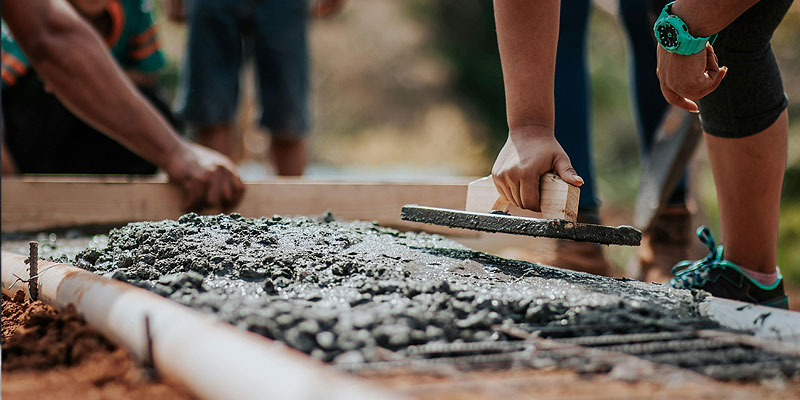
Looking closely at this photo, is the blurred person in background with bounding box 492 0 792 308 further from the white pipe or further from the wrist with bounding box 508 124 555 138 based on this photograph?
the white pipe

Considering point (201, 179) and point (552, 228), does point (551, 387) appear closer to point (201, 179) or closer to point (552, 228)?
point (552, 228)

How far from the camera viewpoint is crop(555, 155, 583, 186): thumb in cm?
144

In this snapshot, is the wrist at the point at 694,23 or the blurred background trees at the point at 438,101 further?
the blurred background trees at the point at 438,101

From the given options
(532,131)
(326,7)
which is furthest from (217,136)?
(532,131)

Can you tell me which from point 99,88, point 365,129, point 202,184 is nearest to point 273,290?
point 202,184

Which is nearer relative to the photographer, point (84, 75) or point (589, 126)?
point (84, 75)

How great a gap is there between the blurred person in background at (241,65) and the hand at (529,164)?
2.23 m

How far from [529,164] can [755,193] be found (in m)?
0.69

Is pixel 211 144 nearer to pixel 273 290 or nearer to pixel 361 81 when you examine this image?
pixel 273 290

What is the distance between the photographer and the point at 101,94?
2279 mm

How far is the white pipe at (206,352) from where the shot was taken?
2.24 feet

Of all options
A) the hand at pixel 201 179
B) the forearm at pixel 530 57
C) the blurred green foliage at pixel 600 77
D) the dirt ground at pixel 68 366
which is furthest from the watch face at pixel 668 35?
the blurred green foliage at pixel 600 77

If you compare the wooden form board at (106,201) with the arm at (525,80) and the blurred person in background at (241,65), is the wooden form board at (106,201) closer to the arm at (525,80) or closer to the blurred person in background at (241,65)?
the arm at (525,80)

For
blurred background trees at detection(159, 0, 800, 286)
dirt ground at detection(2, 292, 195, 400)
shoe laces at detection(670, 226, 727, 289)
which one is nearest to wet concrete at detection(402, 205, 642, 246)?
shoe laces at detection(670, 226, 727, 289)
